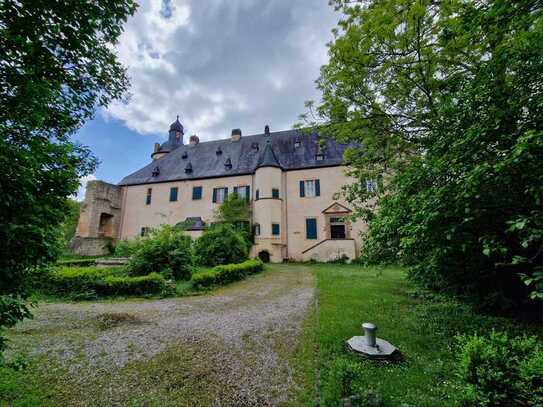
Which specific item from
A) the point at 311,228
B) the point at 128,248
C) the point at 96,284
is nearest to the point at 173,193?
the point at 128,248

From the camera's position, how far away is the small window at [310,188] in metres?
18.9

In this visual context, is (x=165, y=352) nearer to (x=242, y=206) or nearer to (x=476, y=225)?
(x=476, y=225)

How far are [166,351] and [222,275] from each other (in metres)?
5.76

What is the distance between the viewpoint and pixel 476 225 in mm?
3832

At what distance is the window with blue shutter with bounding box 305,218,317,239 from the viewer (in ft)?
60.8

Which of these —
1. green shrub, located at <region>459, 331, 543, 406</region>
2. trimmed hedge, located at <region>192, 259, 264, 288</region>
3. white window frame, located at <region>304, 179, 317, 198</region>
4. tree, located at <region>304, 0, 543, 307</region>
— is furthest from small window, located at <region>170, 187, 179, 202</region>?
green shrub, located at <region>459, 331, 543, 406</region>

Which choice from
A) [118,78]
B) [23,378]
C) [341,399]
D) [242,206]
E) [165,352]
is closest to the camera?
[341,399]

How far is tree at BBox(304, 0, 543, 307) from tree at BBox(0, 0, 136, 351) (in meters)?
4.24

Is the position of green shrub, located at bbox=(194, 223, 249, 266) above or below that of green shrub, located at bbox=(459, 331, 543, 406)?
above

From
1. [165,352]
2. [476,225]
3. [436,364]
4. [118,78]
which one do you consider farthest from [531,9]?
[165,352]

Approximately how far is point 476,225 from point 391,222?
1307 millimetres

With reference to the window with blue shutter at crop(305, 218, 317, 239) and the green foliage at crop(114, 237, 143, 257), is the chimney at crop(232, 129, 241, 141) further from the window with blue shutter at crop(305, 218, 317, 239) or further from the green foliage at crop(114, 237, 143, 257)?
the green foliage at crop(114, 237, 143, 257)

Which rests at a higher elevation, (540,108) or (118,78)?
(118,78)

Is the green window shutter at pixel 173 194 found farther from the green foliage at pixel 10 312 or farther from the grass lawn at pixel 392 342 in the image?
the green foliage at pixel 10 312
